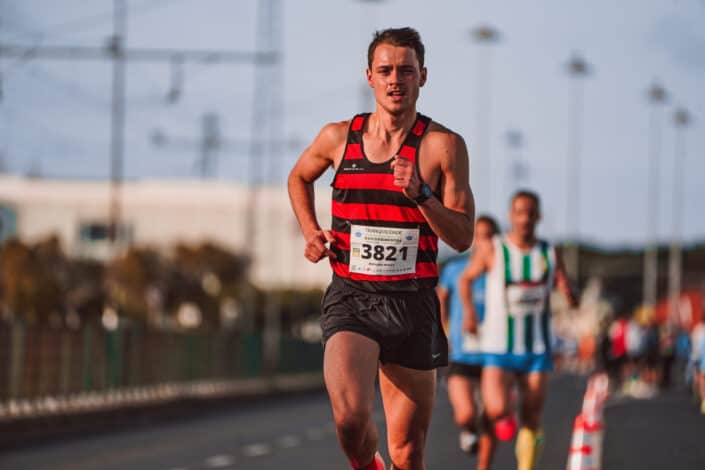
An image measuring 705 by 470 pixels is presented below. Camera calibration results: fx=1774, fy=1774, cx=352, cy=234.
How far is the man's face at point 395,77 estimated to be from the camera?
760cm

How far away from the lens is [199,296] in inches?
4220

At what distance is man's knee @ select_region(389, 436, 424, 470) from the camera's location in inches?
309

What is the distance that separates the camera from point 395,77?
299 inches

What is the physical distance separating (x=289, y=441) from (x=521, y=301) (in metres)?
8.72

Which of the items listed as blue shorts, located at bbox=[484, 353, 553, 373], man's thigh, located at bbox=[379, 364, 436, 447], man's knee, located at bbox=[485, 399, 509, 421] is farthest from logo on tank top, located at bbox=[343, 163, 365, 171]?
man's knee, located at bbox=[485, 399, 509, 421]

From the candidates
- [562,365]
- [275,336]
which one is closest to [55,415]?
[275,336]

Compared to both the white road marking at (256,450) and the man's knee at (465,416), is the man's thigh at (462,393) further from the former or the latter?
the white road marking at (256,450)

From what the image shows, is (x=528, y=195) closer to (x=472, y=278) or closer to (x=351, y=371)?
(x=472, y=278)

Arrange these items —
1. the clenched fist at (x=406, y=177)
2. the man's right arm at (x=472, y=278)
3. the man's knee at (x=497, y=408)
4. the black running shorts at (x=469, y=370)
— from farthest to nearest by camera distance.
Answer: the black running shorts at (x=469, y=370), the man's right arm at (x=472, y=278), the man's knee at (x=497, y=408), the clenched fist at (x=406, y=177)

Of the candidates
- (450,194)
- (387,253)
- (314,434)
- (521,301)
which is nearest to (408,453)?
(387,253)

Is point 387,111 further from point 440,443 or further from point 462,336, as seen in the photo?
point 440,443

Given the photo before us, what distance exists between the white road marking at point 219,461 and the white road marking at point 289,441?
5.80ft

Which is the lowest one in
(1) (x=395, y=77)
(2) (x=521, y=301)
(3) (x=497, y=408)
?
(3) (x=497, y=408)

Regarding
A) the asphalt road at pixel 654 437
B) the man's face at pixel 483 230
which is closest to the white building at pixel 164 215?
the asphalt road at pixel 654 437
